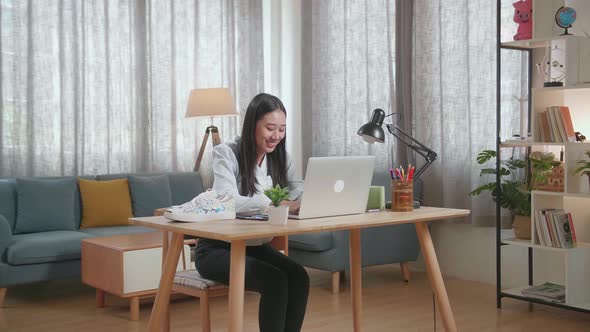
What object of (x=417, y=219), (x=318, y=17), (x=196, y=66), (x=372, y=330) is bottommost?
(x=372, y=330)

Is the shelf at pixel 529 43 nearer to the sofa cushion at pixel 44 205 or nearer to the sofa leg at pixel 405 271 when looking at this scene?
the sofa leg at pixel 405 271

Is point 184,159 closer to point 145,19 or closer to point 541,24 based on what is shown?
point 145,19

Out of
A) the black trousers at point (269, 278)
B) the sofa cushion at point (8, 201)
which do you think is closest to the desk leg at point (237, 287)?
the black trousers at point (269, 278)

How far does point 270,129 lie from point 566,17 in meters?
1.91

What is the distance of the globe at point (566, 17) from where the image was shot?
13.4 ft

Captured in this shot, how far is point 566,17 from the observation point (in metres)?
4.07

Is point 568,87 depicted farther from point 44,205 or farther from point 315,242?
point 44,205

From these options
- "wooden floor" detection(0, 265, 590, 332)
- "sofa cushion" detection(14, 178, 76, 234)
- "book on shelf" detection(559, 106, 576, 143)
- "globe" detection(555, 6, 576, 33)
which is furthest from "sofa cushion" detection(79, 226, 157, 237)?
"globe" detection(555, 6, 576, 33)

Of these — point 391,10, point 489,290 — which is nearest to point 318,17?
point 391,10

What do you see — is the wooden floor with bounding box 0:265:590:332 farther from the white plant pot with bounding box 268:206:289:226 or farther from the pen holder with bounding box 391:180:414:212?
the white plant pot with bounding box 268:206:289:226

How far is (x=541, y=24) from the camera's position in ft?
14.7

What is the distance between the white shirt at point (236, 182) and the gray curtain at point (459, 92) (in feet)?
6.93

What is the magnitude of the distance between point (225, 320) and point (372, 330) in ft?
2.66

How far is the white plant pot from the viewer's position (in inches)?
102
